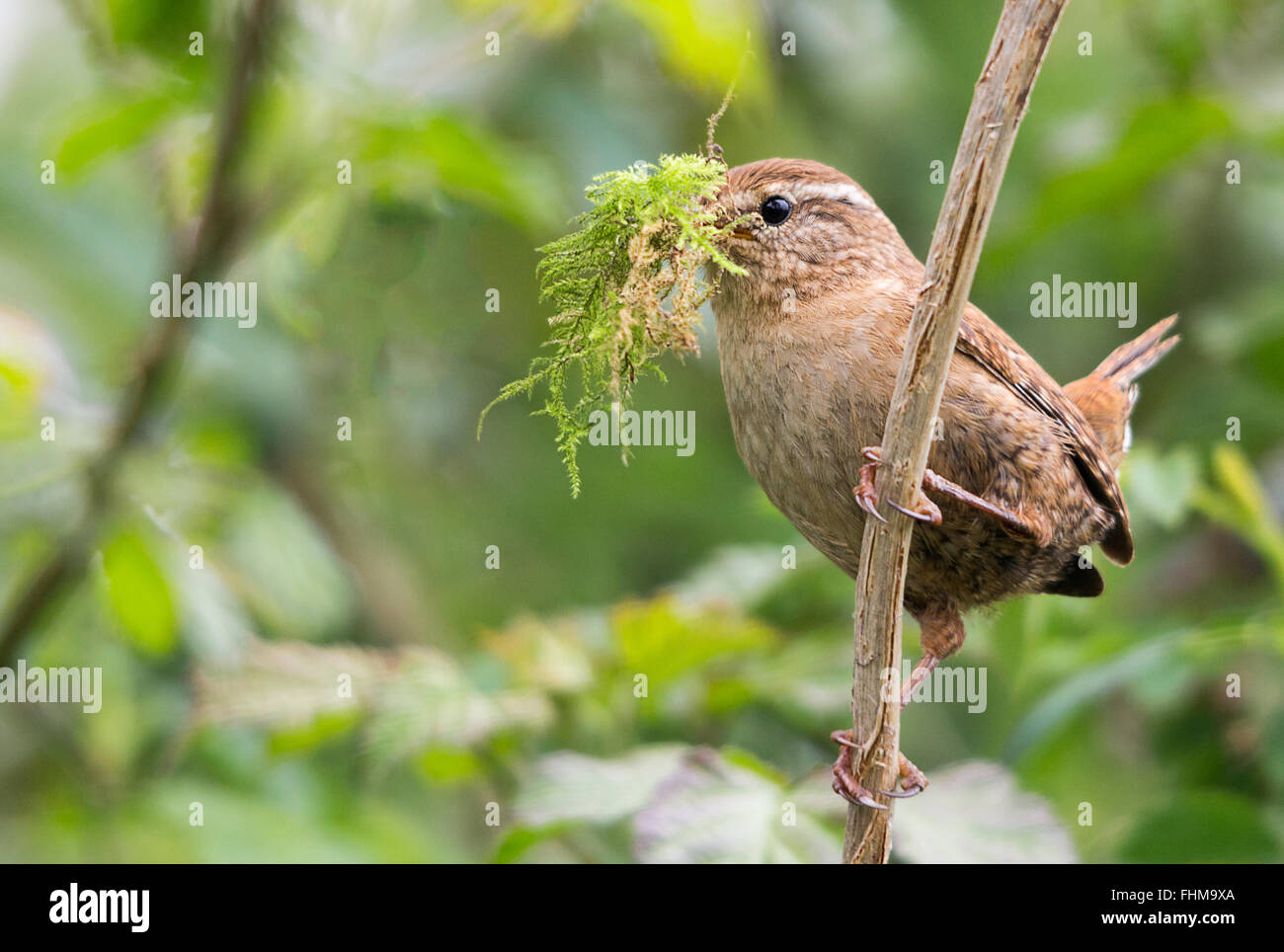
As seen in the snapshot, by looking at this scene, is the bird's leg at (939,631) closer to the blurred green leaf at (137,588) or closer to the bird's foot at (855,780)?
the bird's foot at (855,780)

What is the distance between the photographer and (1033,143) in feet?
17.9

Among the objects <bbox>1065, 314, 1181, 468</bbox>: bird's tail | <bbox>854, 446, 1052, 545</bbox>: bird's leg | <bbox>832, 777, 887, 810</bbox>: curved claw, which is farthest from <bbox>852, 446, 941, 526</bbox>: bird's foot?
<bbox>1065, 314, 1181, 468</bbox>: bird's tail

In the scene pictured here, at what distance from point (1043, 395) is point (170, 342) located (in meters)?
2.02

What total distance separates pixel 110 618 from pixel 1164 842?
9.38 ft

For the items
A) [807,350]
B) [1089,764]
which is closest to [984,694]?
[1089,764]

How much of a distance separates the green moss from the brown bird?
1.51 feet

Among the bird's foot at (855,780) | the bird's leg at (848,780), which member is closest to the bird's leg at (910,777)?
the bird's foot at (855,780)

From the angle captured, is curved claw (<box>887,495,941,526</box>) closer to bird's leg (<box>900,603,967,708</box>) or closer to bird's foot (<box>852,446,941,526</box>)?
bird's foot (<box>852,446,941,526</box>)

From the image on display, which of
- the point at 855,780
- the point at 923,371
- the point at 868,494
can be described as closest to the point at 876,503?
the point at 868,494

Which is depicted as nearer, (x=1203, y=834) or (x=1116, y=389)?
(x=1203, y=834)

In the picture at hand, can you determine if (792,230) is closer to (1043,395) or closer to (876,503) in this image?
(1043,395)

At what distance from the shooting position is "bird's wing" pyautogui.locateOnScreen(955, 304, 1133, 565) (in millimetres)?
2879

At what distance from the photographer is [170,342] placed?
2871 millimetres

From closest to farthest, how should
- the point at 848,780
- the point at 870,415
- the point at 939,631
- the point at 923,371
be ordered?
the point at 923,371
the point at 848,780
the point at 870,415
the point at 939,631
